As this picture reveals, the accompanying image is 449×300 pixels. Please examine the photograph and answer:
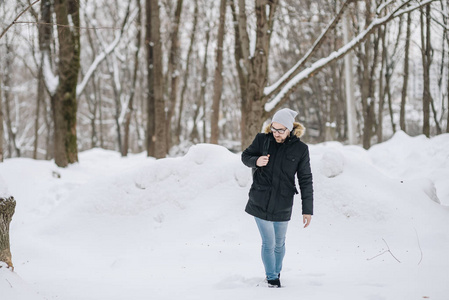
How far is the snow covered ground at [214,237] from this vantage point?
3987mm

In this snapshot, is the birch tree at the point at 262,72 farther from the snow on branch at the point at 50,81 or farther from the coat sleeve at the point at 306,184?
the snow on branch at the point at 50,81

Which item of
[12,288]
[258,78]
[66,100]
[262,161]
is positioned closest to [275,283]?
[262,161]

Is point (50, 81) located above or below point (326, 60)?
below

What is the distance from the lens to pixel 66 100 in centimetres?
1046

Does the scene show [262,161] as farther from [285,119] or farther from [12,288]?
[12,288]

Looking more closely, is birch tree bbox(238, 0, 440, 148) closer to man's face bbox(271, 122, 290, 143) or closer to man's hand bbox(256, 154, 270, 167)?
man's face bbox(271, 122, 290, 143)

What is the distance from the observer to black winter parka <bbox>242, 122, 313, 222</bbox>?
3.68 m

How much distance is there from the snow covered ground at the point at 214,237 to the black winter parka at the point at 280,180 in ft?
2.44

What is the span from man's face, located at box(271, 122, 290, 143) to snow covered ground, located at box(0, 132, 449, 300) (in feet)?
4.51

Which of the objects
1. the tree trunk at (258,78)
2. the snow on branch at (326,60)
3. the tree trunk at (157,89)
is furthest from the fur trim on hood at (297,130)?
the tree trunk at (157,89)

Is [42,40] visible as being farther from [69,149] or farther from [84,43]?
[84,43]

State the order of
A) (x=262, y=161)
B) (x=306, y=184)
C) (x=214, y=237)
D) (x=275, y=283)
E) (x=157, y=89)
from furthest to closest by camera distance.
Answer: (x=157, y=89) → (x=214, y=237) → (x=275, y=283) → (x=306, y=184) → (x=262, y=161)

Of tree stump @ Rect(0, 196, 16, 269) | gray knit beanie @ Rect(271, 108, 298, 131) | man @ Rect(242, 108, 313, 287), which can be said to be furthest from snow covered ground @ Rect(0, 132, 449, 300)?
gray knit beanie @ Rect(271, 108, 298, 131)

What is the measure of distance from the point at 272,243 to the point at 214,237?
2182 mm
